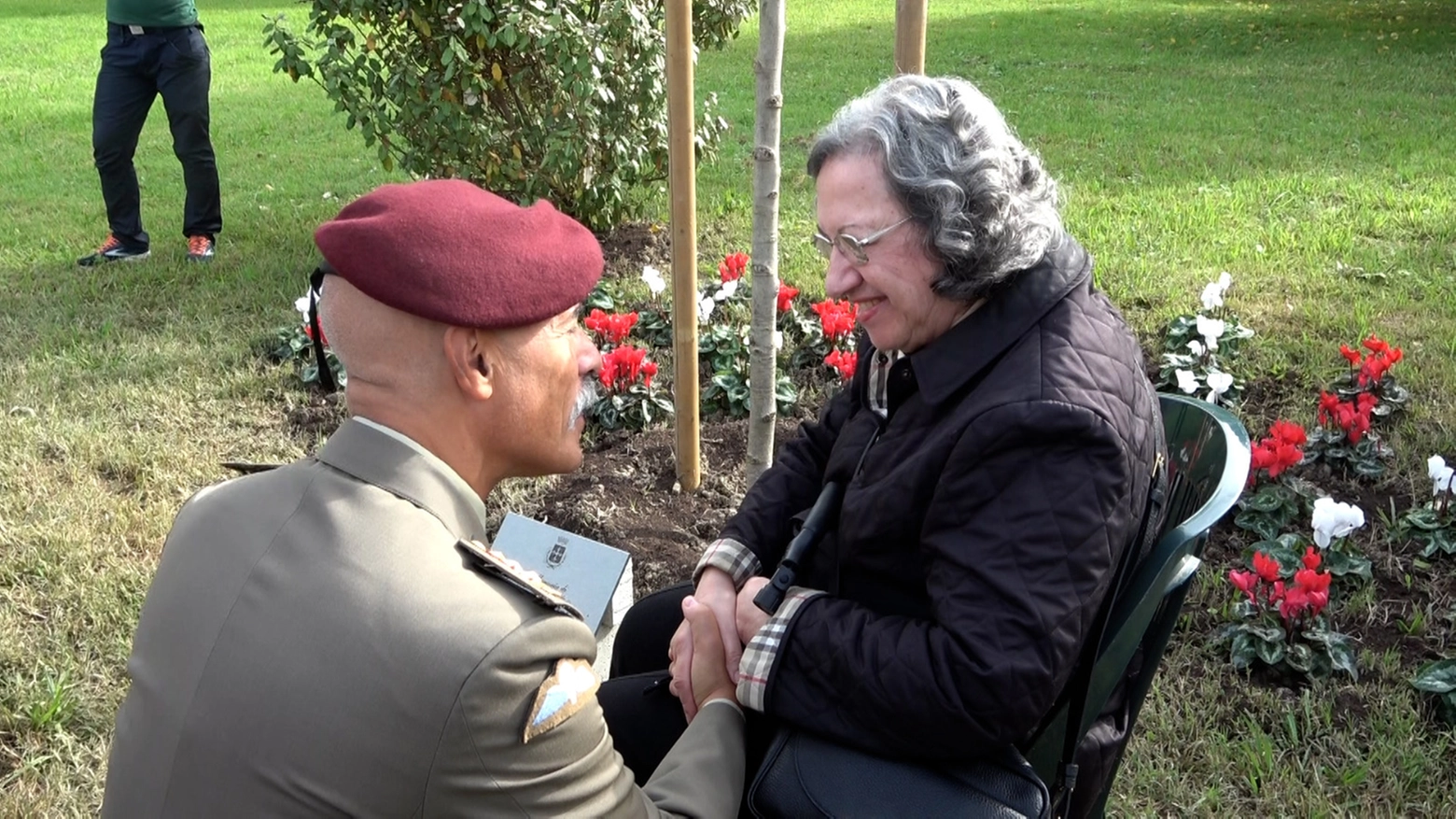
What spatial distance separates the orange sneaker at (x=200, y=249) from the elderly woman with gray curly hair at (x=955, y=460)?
5597 millimetres

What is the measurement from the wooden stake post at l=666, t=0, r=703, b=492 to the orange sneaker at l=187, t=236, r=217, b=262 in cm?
412

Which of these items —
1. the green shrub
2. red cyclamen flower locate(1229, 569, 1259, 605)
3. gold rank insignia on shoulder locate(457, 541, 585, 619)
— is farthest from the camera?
the green shrub

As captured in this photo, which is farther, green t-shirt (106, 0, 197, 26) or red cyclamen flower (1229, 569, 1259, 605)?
green t-shirt (106, 0, 197, 26)

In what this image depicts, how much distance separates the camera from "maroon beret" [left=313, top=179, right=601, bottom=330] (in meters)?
1.59

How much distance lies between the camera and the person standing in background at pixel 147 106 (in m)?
6.81

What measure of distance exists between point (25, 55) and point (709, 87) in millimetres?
9354

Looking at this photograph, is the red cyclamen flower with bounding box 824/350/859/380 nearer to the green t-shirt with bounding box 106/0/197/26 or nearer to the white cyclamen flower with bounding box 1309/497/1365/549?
the white cyclamen flower with bounding box 1309/497/1365/549

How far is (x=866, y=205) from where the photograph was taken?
209 centimetres

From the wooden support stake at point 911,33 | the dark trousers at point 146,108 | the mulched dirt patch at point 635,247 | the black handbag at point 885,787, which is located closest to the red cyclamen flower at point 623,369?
the mulched dirt patch at point 635,247

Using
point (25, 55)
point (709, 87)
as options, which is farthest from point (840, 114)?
point (25, 55)

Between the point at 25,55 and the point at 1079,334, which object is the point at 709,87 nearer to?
the point at 25,55

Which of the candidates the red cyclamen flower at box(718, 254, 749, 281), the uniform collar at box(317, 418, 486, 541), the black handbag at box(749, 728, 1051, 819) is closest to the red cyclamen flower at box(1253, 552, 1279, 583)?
the black handbag at box(749, 728, 1051, 819)

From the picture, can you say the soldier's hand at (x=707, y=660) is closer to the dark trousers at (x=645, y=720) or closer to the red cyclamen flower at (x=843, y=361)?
the dark trousers at (x=645, y=720)

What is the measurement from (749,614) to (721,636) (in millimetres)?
64
